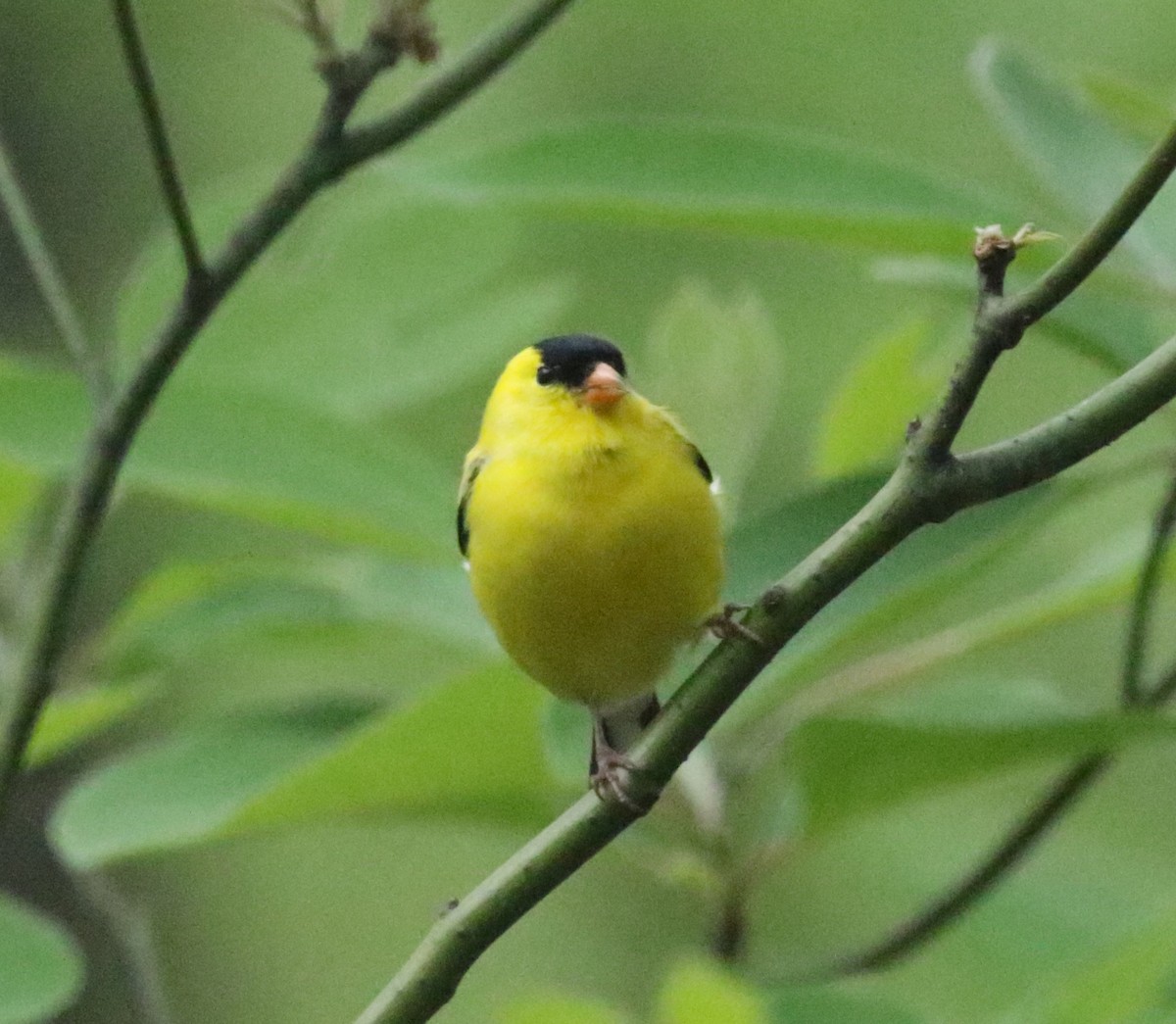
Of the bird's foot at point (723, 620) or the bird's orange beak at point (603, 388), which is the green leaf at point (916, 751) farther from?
the bird's orange beak at point (603, 388)

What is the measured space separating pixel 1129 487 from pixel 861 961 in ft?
2.46

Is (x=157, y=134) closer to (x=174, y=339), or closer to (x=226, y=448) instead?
(x=174, y=339)

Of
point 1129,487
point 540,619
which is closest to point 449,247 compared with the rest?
point 540,619

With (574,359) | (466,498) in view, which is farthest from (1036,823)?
(574,359)

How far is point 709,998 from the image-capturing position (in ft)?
4.80

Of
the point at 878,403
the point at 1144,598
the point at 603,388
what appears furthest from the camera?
the point at 603,388

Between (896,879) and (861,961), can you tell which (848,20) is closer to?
(896,879)

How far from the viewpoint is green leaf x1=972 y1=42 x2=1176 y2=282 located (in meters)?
1.91

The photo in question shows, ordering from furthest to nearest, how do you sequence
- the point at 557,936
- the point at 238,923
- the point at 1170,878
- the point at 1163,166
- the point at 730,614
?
1. the point at 238,923
2. the point at 557,936
3. the point at 1170,878
4. the point at 730,614
5. the point at 1163,166

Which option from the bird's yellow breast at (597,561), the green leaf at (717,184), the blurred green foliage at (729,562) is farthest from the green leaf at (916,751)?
the green leaf at (717,184)

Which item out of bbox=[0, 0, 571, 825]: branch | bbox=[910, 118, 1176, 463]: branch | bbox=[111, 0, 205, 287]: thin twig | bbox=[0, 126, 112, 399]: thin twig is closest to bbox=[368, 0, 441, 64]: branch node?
bbox=[0, 0, 571, 825]: branch

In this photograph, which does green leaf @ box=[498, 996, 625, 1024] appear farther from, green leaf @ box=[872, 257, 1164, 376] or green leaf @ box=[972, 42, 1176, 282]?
green leaf @ box=[972, 42, 1176, 282]

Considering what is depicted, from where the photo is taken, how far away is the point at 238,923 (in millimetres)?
7023

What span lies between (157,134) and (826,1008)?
0.96 meters
